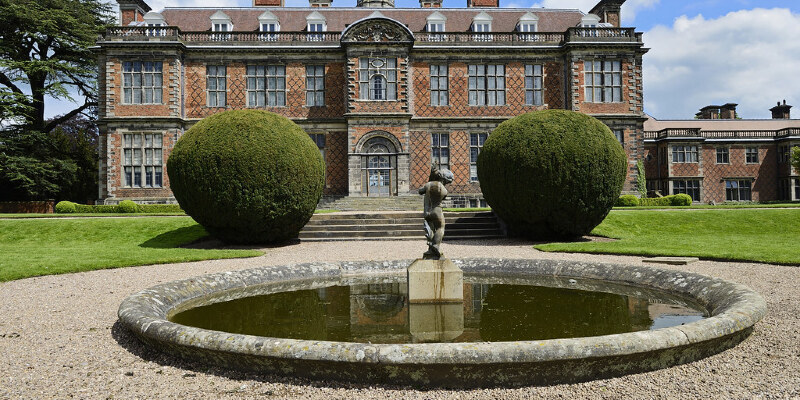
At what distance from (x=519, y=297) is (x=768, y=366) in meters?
3.01

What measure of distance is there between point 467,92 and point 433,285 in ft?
79.9

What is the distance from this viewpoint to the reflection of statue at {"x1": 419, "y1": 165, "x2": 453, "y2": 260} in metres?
6.70

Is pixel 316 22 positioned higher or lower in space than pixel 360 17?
lower

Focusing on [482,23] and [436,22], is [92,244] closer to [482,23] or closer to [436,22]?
[436,22]

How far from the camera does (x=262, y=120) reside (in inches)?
579

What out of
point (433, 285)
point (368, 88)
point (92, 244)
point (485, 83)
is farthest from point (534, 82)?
point (433, 285)

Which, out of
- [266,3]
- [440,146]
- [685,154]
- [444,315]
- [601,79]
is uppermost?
[266,3]

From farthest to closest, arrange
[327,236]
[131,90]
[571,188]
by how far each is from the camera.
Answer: [131,90], [327,236], [571,188]

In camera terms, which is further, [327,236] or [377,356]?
[327,236]

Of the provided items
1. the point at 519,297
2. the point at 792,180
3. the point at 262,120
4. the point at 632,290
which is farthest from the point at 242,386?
the point at 792,180

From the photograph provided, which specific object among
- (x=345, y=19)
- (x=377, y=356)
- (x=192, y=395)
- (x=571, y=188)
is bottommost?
(x=192, y=395)

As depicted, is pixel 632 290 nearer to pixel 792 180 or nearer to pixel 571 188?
pixel 571 188

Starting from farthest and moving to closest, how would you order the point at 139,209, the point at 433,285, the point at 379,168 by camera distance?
the point at 379,168, the point at 139,209, the point at 433,285

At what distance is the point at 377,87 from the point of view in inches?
1093
